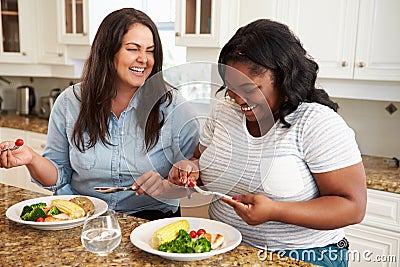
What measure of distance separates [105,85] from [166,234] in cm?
70

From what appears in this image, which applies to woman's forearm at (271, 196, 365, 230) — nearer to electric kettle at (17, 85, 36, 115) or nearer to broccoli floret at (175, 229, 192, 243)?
broccoli floret at (175, 229, 192, 243)

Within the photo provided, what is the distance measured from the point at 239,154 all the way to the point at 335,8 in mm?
1215

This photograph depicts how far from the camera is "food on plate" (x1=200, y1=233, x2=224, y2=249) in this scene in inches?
43.9

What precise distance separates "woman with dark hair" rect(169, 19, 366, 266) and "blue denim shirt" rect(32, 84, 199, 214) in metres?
0.24

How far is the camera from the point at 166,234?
1.11 meters

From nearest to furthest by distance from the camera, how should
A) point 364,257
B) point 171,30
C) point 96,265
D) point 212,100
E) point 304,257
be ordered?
1. point 96,265
2. point 304,257
3. point 212,100
4. point 364,257
5. point 171,30

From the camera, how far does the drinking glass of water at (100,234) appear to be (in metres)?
1.07

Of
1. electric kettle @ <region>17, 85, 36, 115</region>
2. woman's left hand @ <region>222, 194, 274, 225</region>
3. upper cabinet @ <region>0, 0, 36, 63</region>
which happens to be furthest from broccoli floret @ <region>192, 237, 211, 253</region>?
electric kettle @ <region>17, 85, 36, 115</region>

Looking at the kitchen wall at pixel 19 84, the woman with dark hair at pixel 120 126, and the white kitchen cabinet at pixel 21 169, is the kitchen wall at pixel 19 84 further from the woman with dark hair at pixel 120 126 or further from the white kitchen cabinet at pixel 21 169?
the woman with dark hair at pixel 120 126

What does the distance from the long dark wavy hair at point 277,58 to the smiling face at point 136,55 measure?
0.37 m

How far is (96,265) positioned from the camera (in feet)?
3.44

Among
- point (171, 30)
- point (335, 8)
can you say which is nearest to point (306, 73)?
point (335, 8)

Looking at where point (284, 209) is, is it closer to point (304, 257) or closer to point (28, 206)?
point (304, 257)

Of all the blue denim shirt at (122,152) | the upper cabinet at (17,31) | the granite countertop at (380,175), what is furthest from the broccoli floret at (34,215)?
the upper cabinet at (17,31)
